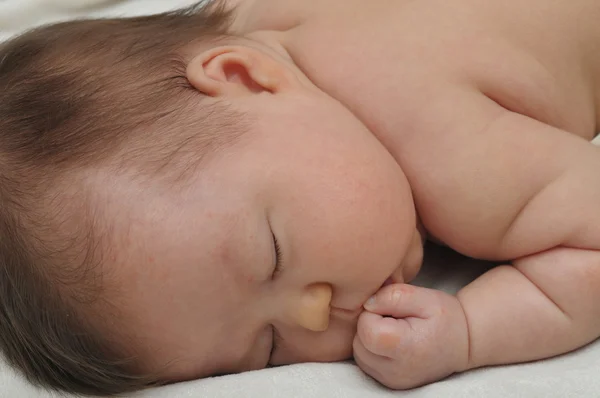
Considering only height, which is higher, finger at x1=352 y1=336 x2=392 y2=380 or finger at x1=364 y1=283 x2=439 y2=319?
finger at x1=364 y1=283 x2=439 y2=319

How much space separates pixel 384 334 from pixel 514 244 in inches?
8.6

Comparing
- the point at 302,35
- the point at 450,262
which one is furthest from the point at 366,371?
the point at 302,35

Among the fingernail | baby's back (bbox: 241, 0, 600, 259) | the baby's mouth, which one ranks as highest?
baby's back (bbox: 241, 0, 600, 259)

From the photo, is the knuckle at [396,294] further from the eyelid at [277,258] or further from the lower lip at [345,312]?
the eyelid at [277,258]

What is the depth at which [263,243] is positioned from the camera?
0.79 meters

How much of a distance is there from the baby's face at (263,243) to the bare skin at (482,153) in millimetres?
63

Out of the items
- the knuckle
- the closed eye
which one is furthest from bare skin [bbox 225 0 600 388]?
the closed eye

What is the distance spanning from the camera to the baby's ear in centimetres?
87

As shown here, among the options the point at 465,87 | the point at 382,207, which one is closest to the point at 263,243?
the point at 382,207

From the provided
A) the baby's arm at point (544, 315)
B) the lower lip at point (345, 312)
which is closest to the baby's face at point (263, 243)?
the lower lip at point (345, 312)

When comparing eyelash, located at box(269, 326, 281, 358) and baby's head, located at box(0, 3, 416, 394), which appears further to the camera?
eyelash, located at box(269, 326, 281, 358)

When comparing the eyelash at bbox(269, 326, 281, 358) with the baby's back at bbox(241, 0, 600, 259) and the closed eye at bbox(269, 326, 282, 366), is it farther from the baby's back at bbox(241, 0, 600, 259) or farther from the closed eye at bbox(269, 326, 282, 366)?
the baby's back at bbox(241, 0, 600, 259)

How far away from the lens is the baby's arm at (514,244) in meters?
A: 0.84

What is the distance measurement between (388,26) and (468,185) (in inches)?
10.5
